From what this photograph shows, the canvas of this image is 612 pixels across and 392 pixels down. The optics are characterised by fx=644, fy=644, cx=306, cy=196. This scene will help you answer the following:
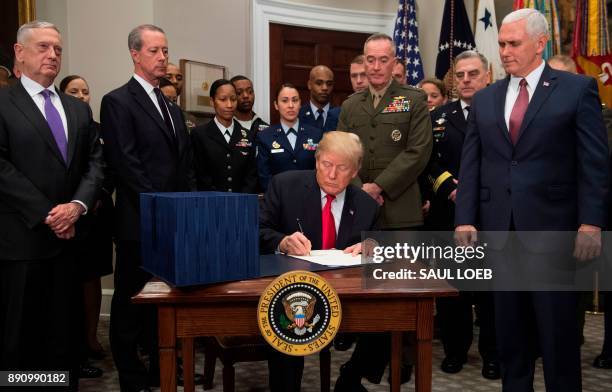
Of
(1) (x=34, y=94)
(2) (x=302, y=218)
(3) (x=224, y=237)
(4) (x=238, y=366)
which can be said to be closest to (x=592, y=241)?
(2) (x=302, y=218)

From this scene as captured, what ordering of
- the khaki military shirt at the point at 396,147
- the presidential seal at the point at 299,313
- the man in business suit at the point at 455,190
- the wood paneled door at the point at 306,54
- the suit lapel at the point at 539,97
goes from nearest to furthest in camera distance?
the presidential seal at the point at 299,313
the suit lapel at the point at 539,97
the khaki military shirt at the point at 396,147
the man in business suit at the point at 455,190
the wood paneled door at the point at 306,54

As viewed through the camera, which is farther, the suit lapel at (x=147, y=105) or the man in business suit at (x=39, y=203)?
the suit lapel at (x=147, y=105)

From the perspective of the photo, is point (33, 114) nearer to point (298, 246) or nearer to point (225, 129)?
point (298, 246)

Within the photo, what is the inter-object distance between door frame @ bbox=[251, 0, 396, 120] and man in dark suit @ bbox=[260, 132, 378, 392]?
367 centimetres

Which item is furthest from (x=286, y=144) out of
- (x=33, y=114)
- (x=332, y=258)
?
(x=332, y=258)

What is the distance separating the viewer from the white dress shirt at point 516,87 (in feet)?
8.35

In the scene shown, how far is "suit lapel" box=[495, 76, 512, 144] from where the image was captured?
2.55 m

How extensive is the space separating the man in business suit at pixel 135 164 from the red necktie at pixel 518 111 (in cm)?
153

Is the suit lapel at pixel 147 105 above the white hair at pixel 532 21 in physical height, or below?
below

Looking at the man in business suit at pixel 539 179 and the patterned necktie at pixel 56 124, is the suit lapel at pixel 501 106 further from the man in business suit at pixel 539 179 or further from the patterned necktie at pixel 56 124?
the patterned necktie at pixel 56 124

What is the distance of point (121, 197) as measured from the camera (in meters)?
2.98

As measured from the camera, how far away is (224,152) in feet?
12.7

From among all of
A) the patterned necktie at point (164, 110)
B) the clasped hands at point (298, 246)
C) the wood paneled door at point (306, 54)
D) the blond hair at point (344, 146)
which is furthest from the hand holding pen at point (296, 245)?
the wood paneled door at point (306, 54)

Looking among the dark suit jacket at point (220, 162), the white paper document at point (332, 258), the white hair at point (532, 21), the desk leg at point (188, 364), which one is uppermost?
the white hair at point (532, 21)
